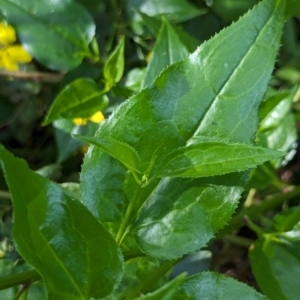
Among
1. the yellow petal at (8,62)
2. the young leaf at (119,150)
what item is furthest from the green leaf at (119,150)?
the yellow petal at (8,62)

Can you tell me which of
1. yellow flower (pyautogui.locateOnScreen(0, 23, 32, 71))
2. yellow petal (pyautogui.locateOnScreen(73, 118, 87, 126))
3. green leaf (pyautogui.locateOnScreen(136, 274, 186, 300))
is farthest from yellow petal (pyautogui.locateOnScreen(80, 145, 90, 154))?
green leaf (pyautogui.locateOnScreen(136, 274, 186, 300))

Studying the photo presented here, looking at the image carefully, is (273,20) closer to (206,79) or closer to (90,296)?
(206,79)

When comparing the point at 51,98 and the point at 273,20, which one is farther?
the point at 51,98

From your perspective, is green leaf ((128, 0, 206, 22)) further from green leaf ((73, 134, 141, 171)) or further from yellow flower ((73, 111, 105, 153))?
green leaf ((73, 134, 141, 171))

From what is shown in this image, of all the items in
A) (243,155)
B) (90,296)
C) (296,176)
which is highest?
(243,155)

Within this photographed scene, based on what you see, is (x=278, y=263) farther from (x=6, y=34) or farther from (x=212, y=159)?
(x=6, y=34)

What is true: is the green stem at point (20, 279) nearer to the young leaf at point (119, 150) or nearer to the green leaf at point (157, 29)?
the young leaf at point (119, 150)

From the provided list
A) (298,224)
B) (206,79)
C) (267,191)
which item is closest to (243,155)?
(206,79)
